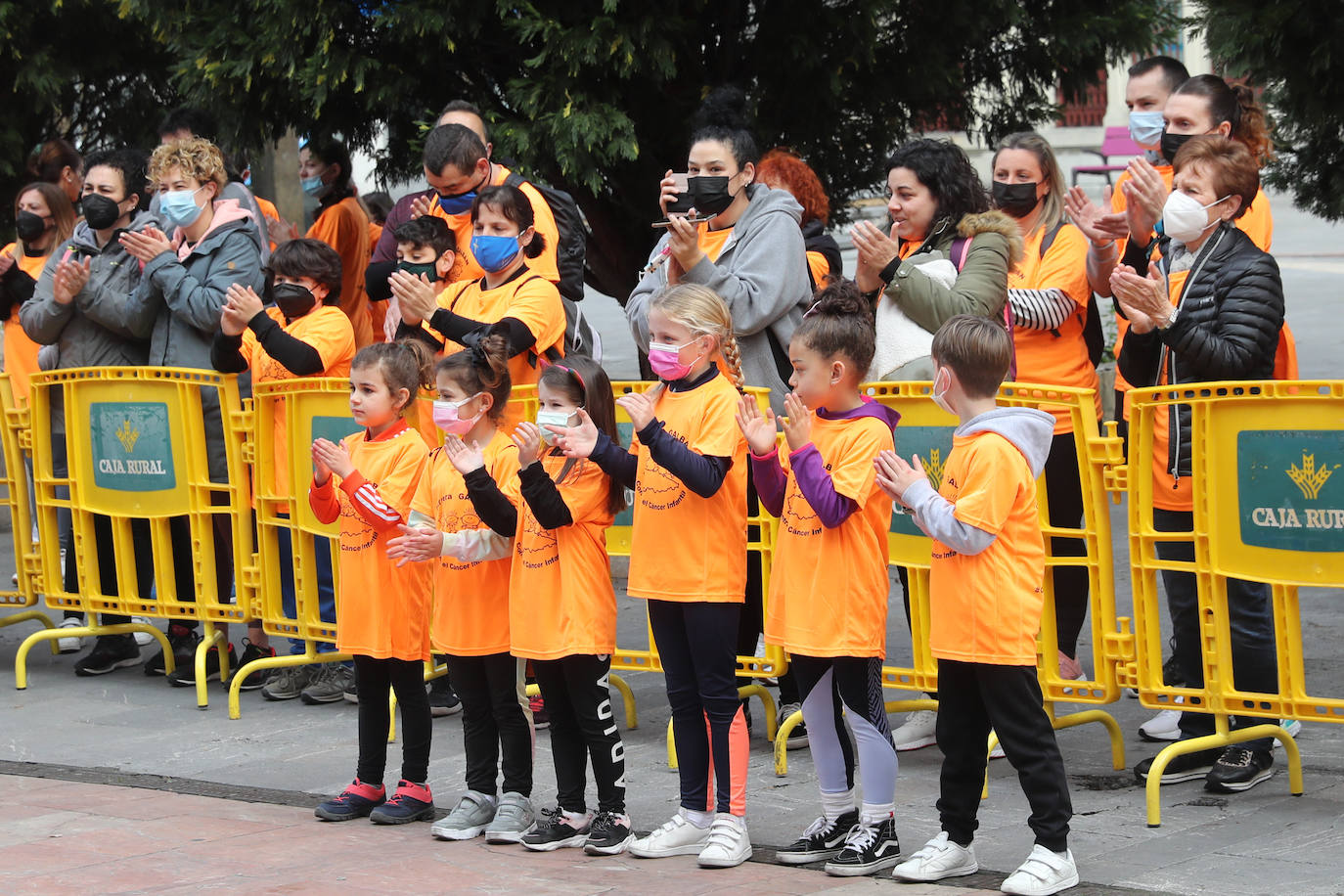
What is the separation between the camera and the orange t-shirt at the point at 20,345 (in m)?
8.86

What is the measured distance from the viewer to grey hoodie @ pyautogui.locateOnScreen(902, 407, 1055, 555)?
480 cm

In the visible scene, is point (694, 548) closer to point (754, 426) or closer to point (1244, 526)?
point (754, 426)

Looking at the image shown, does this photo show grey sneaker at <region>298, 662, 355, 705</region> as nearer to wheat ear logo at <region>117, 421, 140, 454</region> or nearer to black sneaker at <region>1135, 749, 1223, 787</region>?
wheat ear logo at <region>117, 421, 140, 454</region>

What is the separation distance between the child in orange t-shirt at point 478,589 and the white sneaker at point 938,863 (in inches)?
50.3

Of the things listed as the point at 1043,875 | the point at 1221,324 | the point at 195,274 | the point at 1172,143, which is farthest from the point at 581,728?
the point at 195,274

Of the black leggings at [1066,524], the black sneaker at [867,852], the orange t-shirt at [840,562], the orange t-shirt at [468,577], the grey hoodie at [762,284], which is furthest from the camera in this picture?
the grey hoodie at [762,284]

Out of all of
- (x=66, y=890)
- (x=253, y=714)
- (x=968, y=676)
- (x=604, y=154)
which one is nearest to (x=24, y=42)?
(x=604, y=154)

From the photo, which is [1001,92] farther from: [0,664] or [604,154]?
[0,664]

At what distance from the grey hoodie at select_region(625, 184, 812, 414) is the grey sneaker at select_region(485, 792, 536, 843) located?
1709 mm

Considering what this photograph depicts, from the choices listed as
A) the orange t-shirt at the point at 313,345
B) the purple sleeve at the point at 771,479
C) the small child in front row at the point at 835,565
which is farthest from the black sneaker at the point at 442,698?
the purple sleeve at the point at 771,479

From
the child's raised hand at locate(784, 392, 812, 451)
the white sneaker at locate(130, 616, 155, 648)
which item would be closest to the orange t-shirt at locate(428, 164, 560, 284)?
the child's raised hand at locate(784, 392, 812, 451)

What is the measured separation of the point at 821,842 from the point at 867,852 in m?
0.20

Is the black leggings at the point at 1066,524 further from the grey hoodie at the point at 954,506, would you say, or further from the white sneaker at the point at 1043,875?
the white sneaker at the point at 1043,875

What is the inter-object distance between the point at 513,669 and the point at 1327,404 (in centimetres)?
262
